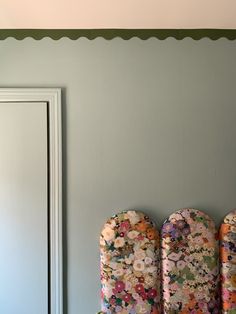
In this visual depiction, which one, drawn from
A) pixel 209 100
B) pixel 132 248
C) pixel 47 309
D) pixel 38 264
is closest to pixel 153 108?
pixel 209 100

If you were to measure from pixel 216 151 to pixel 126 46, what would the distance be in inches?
28.9

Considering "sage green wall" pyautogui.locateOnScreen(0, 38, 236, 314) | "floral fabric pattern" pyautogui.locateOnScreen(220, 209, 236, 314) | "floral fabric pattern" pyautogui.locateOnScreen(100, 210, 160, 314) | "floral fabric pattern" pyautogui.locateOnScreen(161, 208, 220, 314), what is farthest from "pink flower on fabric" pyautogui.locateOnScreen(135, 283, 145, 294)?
"floral fabric pattern" pyautogui.locateOnScreen(220, 209, 236, 314)

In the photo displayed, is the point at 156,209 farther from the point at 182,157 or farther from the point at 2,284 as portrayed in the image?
the point at 2,284

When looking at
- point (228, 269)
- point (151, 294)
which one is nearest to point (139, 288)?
point (151, 294)

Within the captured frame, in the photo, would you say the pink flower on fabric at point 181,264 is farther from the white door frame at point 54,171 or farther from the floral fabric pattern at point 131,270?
the white door frame at point 54,171

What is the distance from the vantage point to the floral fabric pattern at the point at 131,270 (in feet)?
5.53

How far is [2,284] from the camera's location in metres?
1.79

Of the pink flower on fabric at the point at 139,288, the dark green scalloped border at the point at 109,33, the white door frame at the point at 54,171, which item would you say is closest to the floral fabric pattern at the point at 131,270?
the pink flower on fabric at the point at 139,288

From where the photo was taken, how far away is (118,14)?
65.0 inches

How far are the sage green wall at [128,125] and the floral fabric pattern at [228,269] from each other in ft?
0.38

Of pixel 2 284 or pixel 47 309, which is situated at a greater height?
pixel 2 284

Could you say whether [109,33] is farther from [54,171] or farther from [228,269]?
[228,269]

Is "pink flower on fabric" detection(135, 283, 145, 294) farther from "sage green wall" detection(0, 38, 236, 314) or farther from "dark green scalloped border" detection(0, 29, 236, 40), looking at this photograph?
"dark green scalloped border" detection(0, 29, 236, 40)

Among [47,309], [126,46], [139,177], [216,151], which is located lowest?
[47,309]
